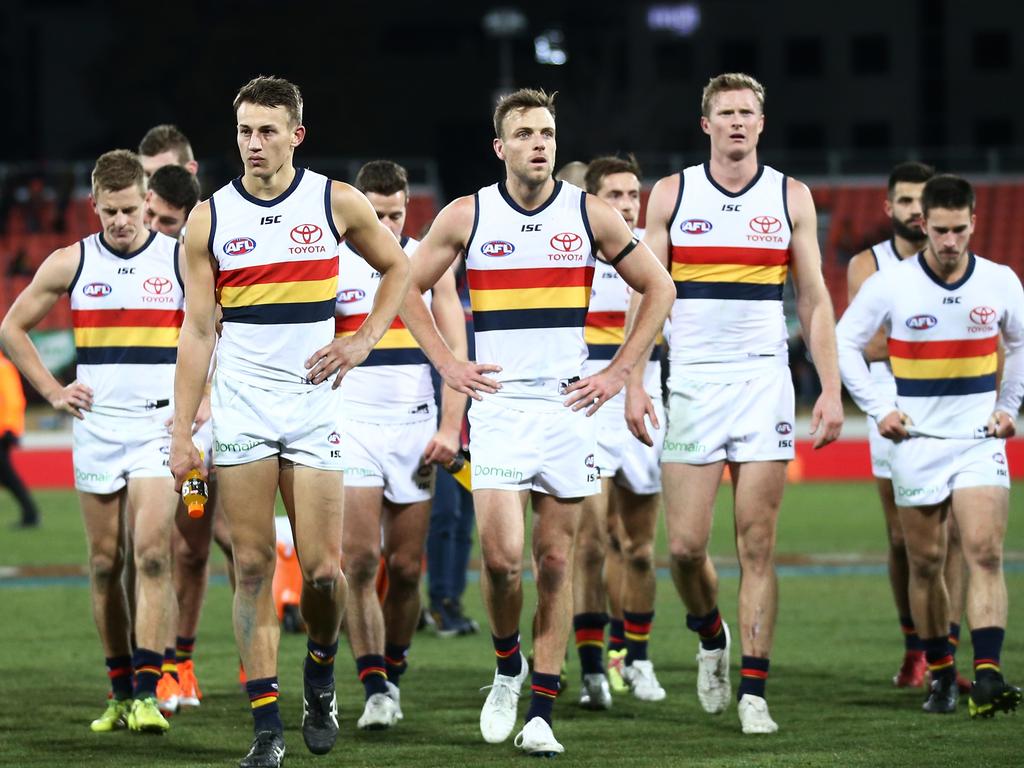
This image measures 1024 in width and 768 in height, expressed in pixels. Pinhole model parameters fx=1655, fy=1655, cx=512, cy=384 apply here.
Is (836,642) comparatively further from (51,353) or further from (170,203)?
(51,353)

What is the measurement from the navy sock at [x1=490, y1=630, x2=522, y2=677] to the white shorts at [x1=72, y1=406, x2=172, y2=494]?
1705 millimetres

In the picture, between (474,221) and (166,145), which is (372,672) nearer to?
(474,221)

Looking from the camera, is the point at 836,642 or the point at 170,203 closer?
the point at 170,203

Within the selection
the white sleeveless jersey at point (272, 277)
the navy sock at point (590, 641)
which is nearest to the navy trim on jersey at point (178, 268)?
the white sleeveless jersey at point (272, 277)

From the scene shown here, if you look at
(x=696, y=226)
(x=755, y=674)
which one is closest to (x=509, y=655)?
(x=755, y=674)

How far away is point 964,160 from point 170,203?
29373mm

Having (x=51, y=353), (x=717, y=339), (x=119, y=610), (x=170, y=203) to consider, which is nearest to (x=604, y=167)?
(x=717, y=339)

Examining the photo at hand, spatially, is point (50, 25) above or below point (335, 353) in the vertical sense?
above

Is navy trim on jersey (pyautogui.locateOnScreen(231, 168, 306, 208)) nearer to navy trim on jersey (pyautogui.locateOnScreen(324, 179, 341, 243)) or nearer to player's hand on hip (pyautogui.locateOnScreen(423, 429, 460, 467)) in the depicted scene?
navy trim on jersey (pyautogui.locateOnScreen(324, 179, 341, 243))

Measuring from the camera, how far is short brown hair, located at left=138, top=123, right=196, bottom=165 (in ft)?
27.9

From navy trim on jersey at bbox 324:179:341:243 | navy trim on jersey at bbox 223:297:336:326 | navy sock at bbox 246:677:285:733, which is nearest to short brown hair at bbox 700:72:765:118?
navy trim on jersey at bbox 324:179:341:243

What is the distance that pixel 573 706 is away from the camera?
7.89 m

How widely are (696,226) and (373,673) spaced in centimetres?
244

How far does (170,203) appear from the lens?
26.3ft
